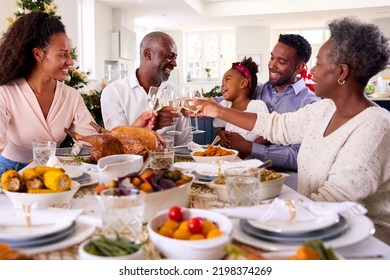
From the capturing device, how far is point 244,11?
1068 centimetres

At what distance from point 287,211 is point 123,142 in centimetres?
83

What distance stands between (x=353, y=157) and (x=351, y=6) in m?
9.82

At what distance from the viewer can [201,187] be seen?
135 cm

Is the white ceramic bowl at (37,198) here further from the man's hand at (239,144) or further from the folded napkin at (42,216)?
the man's hand at (239,144)

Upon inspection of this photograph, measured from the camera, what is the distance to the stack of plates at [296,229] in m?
0.78

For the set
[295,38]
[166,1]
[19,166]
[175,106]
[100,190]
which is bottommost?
[19,166]

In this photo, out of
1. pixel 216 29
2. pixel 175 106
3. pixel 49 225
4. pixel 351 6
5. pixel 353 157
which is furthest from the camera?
pixel 216 29

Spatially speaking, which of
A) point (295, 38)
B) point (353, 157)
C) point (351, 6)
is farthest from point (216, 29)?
point (353, 157)

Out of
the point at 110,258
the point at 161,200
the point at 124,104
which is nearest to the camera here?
the point at 110,258

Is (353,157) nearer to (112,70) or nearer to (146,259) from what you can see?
(146,259)

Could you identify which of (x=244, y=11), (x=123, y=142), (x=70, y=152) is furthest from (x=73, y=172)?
(x=244, y=11)

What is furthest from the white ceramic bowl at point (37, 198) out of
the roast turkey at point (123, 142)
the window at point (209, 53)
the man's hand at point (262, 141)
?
the window at point (209, 53)

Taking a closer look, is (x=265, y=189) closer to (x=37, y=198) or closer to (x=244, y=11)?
(x=37, y=198)
